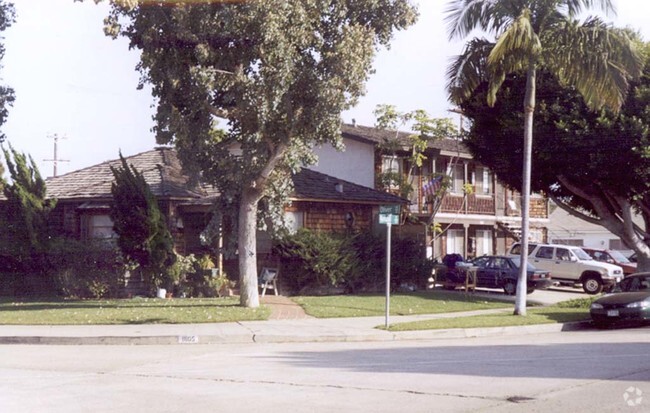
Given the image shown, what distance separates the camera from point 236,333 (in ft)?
61.8

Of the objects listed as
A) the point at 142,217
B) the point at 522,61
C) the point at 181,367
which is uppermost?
the point at 522,61

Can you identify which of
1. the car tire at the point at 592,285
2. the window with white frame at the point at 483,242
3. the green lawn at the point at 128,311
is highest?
the window with white frame at the point at 483,242

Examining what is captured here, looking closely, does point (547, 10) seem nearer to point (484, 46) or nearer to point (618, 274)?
point (484, 46)

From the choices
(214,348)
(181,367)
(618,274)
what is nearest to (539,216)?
(618,274)

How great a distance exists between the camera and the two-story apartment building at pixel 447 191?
131 feet

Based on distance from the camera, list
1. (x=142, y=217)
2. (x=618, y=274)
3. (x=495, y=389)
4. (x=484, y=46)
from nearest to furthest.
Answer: (x=495, y=389) < (x=484, y=46) < (x=142, y=217) < (x=618, y=274)

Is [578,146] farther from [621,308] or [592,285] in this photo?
[592,285]

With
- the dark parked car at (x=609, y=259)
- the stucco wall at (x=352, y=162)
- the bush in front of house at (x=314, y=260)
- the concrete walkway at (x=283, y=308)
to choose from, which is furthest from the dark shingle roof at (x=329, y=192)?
the dark parked car at (x=609, y=259)

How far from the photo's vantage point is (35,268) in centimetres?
2884

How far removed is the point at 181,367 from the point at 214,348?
3181mm

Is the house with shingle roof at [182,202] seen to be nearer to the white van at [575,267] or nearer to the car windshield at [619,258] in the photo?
the white van at [575,267]

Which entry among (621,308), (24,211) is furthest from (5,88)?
(621,308)

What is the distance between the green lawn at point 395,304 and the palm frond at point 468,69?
594 cm

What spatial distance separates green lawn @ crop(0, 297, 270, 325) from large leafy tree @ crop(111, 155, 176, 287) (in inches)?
48.9
